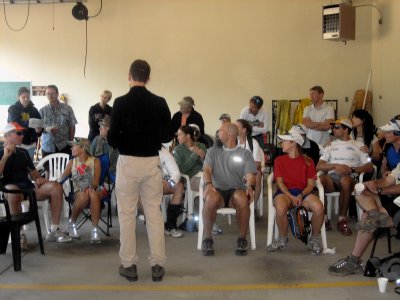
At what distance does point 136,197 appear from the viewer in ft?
13.5

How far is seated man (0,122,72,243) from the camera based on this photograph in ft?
17.0

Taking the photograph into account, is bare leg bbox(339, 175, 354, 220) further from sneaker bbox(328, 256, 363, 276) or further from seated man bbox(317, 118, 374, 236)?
sneaker bbox(328, 256, 363, 276)

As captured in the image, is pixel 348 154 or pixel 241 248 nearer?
pixel 241 248

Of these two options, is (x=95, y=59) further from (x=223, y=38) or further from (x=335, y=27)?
(x=335, y=27)

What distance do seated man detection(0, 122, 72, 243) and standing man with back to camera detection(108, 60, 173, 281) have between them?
1.41 m

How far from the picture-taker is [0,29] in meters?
10.5

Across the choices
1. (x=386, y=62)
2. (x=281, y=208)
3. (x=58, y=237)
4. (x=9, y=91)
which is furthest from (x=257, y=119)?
(x=9, y=91)

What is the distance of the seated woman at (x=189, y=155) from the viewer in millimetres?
6012

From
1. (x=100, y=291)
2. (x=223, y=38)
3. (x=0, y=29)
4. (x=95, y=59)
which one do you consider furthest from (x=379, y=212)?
(x=0, y=29)

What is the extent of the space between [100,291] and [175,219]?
1.84 metres

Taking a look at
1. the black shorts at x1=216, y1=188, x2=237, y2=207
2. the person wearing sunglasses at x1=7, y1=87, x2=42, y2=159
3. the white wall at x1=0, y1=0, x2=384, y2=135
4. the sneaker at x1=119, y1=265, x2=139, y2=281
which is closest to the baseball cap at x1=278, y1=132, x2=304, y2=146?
the black shorts at x1=216, y1=188, x2=237, y2=207

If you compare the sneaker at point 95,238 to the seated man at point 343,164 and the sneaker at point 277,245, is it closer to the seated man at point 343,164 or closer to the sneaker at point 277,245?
the sneaker at point 277,245

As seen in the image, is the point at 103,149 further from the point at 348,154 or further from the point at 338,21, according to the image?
the point at 338,21

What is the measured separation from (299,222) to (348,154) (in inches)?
58.2
